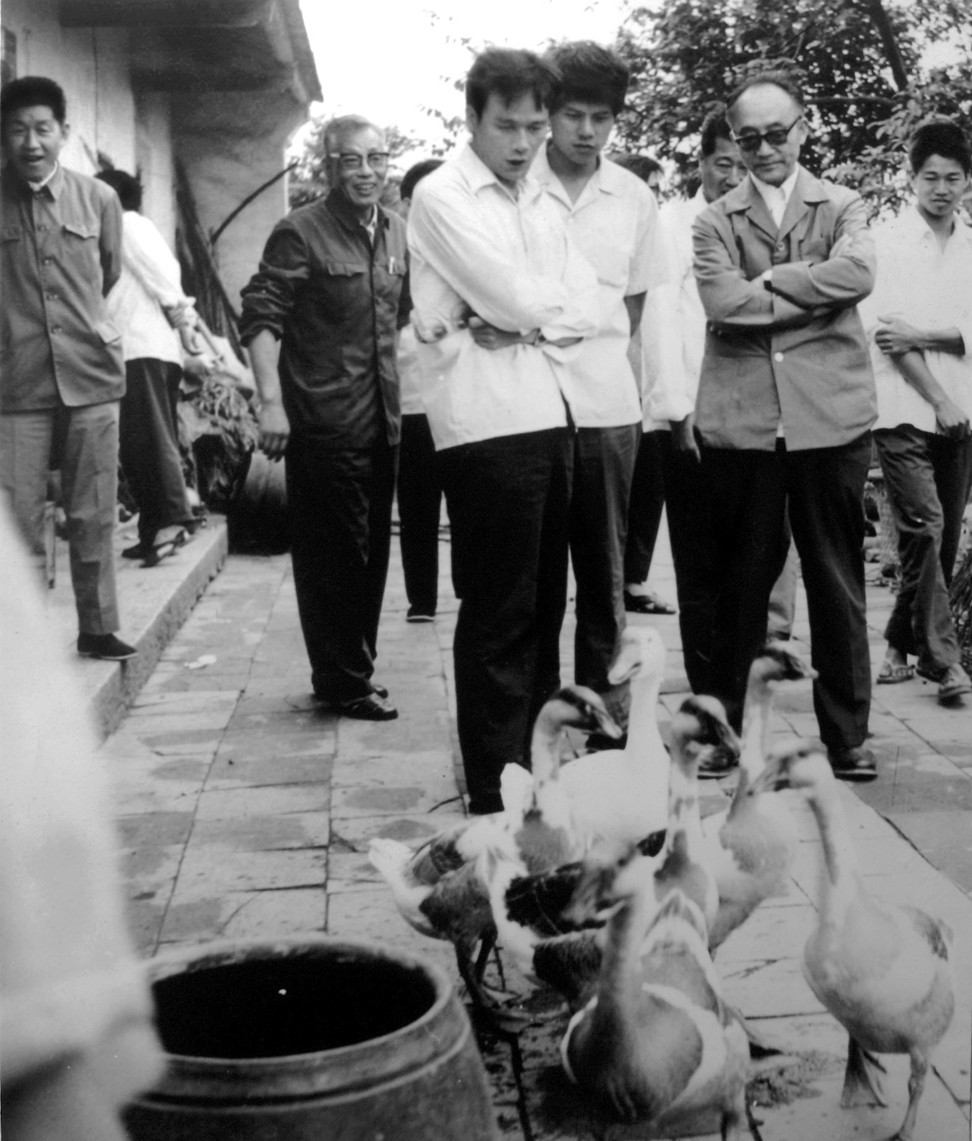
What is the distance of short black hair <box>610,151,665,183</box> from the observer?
2223 millimetres

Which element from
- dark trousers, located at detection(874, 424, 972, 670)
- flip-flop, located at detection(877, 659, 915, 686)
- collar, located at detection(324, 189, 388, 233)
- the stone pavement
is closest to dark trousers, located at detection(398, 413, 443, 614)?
the stone pavement

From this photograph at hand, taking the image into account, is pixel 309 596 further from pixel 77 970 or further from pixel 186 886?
pixel 77 970

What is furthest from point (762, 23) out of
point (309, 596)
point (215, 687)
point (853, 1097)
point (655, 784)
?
point (309, 596)

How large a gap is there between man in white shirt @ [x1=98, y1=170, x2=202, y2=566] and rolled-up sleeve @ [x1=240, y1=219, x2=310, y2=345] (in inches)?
10.2

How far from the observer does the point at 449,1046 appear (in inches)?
66.7

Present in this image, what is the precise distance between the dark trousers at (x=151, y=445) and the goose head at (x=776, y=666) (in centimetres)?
132

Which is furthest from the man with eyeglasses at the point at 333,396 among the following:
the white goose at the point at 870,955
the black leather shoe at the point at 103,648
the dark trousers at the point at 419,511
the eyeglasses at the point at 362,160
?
the white goose at the point at 870,955

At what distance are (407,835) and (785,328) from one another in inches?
46.5

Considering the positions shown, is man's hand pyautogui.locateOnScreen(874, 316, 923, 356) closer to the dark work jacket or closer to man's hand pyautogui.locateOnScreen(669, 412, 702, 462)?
man's hand pyautogui.locateOnScreen(669, 412, 702, 462)

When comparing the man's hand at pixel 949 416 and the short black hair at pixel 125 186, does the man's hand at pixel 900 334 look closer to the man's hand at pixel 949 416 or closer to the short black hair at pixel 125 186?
the man's hand at pixel 949 416

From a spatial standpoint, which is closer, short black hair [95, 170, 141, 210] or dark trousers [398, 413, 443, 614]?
short black hair [95, 170, 141, 210]

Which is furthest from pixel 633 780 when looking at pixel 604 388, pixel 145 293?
pixel 145 293

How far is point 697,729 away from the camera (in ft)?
6.70

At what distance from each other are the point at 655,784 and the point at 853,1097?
469 mm
